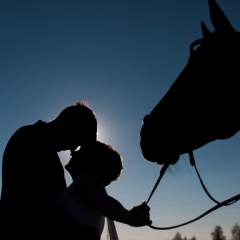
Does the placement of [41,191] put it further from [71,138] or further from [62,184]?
[71,138]

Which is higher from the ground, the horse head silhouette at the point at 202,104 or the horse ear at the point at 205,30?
the horse ear at the point at 205,30

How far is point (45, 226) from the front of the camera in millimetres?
2447

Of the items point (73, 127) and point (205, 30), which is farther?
point (205, 30)

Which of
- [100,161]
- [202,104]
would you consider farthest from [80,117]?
[202,104]

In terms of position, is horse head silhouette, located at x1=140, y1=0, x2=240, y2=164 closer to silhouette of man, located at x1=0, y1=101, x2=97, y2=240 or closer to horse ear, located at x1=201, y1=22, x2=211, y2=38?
horse ear, located at x1=201, y1=22, x2=211, y2=38

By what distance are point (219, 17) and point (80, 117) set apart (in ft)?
4.80

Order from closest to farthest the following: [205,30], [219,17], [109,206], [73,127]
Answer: [109,206]
[219,17]
[73,127]
[205,30]

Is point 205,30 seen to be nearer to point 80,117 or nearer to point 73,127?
point 80,117

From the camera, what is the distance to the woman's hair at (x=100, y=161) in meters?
2.70

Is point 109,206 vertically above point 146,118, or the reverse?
point 146,118

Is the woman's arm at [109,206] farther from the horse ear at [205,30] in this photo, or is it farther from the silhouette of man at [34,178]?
the horse ear at [205,30]

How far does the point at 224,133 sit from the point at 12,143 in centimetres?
175

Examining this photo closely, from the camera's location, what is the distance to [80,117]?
296 centimetres

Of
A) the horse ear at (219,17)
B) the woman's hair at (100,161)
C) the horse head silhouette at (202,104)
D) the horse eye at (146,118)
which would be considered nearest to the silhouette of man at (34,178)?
the woman's hair at (100,161)
